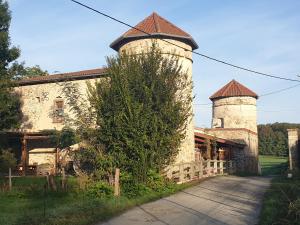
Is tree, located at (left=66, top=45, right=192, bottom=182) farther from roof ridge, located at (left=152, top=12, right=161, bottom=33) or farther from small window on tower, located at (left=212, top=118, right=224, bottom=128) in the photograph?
small window on tower, located at (left=212, top=118, right=224, bottom=128)

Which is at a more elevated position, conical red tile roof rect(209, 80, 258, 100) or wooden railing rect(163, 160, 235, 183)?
conical red tile roof rect(209, 80, 258, 100)

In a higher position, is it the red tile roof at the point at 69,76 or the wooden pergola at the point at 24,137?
the red tile roof at the point at 69,76

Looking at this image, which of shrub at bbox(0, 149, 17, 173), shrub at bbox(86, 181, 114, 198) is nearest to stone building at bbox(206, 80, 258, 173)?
shrub at bbox(0, 149, 17, 173)

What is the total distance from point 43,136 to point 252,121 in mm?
22834

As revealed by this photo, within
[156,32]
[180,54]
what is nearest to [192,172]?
[180,54]

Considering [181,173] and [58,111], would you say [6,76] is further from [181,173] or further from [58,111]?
[181,173]

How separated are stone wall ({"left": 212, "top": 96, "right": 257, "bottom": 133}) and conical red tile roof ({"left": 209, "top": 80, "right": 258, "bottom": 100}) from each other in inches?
15.8

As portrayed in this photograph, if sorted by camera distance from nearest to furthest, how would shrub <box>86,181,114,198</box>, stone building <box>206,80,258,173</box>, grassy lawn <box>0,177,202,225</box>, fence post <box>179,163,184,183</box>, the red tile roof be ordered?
grassy lawn <box>0,177,202,225</box>
shrub <box>86,181,114,198</box>
fence post <box>179,163,184,183</box>
the red tile roof
stone building <box>206,80,258,173</box>

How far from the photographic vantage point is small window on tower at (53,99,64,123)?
96.2 ft

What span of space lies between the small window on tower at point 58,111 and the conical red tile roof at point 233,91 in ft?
62.6

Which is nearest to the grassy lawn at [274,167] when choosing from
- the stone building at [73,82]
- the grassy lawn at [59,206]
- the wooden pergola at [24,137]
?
the stone building at [73,82]

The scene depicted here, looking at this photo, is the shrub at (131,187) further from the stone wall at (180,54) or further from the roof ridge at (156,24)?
the roof ridge at (156,24)

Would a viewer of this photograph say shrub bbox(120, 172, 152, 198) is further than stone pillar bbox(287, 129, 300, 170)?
No

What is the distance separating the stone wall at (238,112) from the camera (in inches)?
1679
